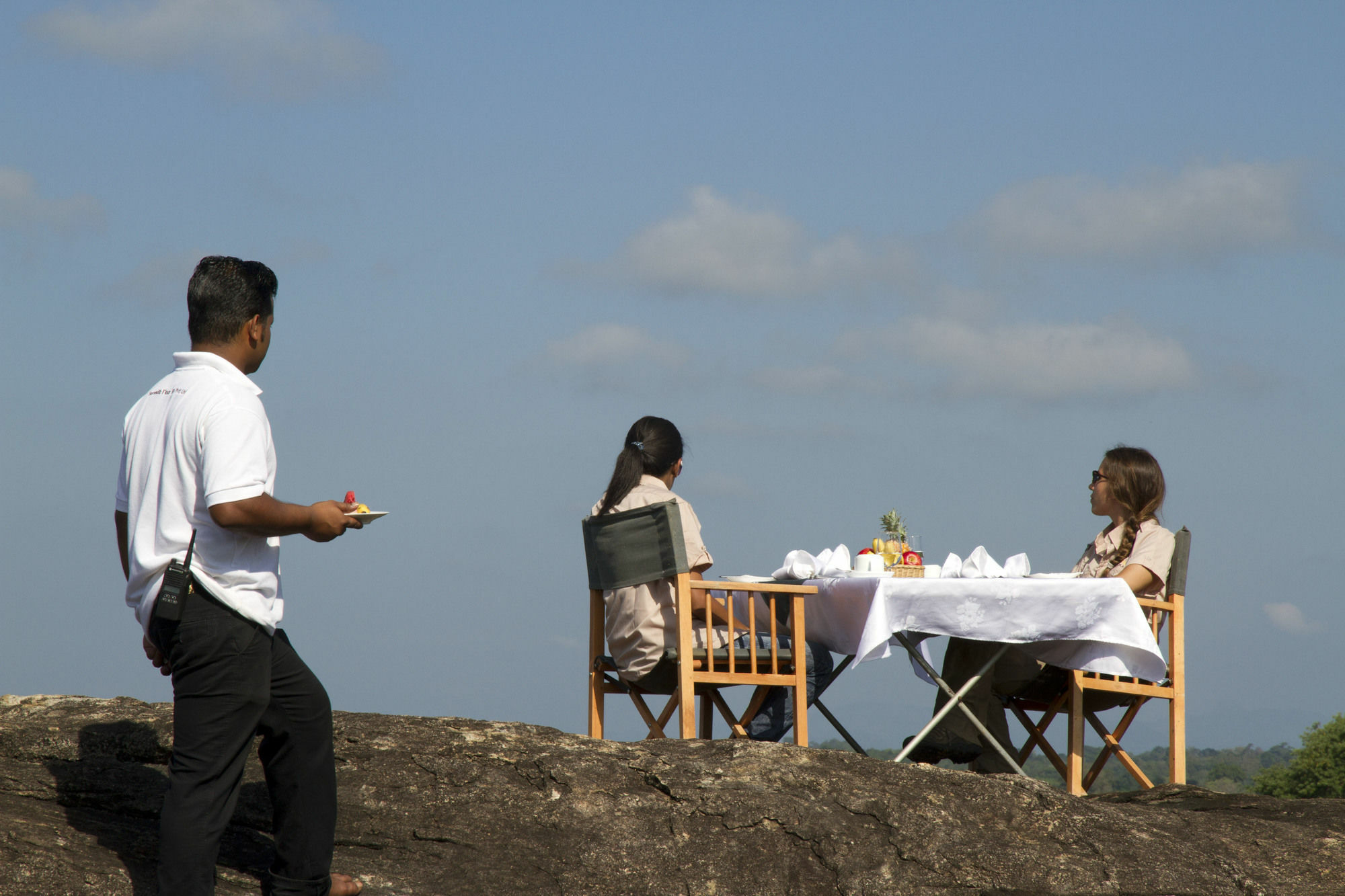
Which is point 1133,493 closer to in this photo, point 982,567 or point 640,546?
point 982,567

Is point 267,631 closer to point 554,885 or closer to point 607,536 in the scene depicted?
point 554,885

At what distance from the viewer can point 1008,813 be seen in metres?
3.73

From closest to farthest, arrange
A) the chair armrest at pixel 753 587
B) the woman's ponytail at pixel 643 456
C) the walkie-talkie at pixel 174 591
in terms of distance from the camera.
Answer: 1. the walkie-talkie at pixel 174 591
2. the chair armrest at pixel 753 587
3. the woman's ponytail at pixel 643 456

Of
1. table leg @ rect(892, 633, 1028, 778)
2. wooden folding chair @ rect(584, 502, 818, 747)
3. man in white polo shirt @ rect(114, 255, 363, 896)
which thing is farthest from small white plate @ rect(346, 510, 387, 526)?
table leg @ rect(892, 633, 1028, 778)

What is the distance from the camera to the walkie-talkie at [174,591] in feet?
8.52

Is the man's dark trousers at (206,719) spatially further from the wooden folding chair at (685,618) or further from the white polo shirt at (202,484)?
the wooden folding chair at (685,618)

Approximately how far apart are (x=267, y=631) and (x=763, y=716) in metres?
3.55

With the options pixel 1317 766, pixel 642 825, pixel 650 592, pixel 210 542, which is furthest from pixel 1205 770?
pixel 210 542

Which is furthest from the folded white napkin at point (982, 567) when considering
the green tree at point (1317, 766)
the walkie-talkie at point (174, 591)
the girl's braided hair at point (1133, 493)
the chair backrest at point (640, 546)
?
the green tree at point (1317, 766)

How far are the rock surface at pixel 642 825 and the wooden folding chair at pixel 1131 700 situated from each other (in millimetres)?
1172

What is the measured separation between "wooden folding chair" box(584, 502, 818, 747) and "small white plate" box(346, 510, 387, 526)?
2421mm

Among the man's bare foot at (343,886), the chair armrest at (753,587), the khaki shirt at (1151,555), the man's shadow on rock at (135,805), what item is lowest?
the man's bare foot at (343,886)

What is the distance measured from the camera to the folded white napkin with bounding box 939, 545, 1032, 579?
5.31m

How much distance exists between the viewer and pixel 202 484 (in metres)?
2.65
